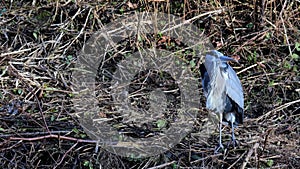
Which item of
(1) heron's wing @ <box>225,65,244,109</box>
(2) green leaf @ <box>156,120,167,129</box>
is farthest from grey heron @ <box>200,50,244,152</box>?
(2) green leaf @ <box>156,120,167,129</box>

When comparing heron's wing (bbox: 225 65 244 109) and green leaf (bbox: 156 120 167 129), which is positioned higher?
heron's wing (bbox: 225 65 244 109)

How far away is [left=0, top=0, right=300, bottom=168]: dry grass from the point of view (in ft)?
8.93

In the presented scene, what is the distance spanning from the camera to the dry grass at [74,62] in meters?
2.72

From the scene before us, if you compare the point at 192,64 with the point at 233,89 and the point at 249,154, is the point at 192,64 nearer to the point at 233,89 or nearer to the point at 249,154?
the point at 233,89

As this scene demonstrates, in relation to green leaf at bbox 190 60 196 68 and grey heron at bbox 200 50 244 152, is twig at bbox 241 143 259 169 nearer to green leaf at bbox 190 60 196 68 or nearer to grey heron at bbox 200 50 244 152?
grey heron at bbox 200 50 244 152

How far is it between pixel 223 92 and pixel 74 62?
1.39 metres

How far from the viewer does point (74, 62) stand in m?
3.78

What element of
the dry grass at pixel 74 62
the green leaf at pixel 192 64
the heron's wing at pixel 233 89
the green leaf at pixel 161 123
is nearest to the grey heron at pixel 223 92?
the heron's wing at pixel 233 89

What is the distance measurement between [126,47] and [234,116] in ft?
4.49

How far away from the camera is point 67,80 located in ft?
11.7

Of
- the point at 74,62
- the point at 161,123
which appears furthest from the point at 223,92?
the point at 74,62

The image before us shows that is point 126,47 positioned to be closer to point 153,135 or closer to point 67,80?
point 67,80

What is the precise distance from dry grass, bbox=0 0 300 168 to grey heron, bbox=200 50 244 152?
16cm

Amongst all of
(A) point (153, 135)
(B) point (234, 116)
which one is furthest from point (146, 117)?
(B) point (234, 116)
